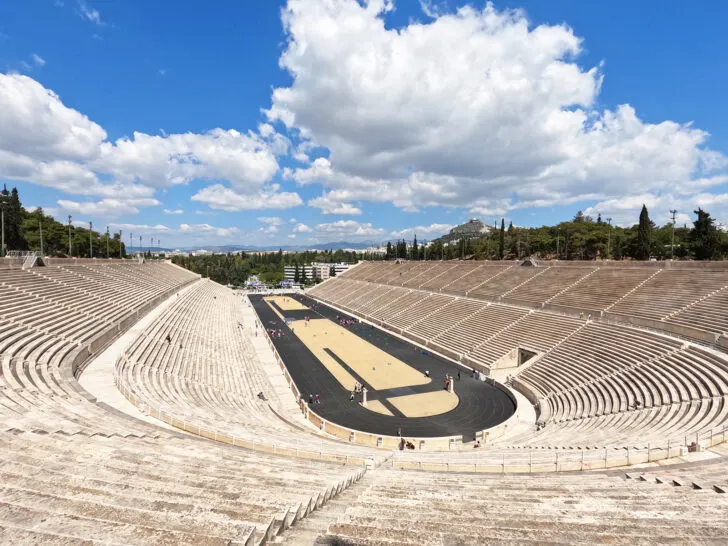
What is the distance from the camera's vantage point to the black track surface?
1923cm

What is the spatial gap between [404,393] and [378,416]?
3983 mm

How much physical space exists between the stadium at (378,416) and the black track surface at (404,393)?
17 centimetres

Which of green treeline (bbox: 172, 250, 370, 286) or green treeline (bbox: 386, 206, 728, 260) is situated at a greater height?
green treeline (bbox: 386, 206, 728, 260)

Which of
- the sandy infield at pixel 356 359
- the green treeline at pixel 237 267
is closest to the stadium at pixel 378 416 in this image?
the sandy infield at pixel 356 359

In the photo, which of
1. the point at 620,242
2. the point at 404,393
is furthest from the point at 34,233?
the point at 620,242

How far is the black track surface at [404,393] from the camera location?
63.1 ft

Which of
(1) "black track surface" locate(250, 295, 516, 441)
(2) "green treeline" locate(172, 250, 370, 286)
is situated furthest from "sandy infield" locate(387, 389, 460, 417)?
(2) "green treeline" locate(172, 250, 370, 286)

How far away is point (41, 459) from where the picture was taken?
21.5ft

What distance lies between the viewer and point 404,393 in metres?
24.1

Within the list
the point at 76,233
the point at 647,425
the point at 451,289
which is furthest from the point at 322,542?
the point at 76,233

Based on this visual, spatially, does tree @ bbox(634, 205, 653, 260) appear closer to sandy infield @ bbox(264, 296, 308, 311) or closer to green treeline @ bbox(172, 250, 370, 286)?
sandy infield @ bbox(264, 296, 308, 311)

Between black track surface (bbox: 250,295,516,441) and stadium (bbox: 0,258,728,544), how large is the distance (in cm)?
17

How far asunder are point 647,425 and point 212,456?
16065mm

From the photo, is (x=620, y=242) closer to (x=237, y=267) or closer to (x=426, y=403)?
(x=426, y=403)
